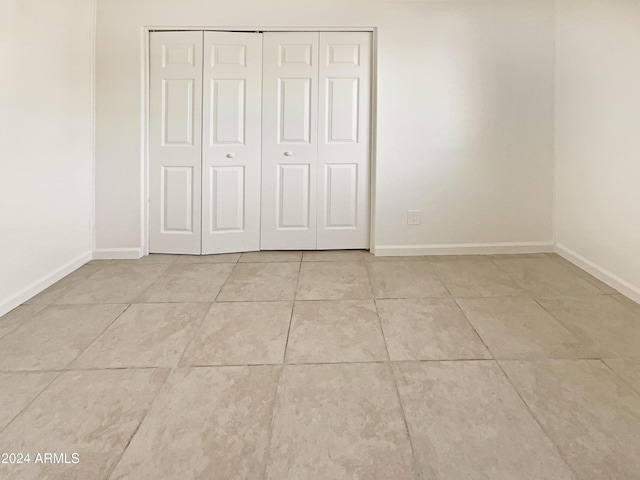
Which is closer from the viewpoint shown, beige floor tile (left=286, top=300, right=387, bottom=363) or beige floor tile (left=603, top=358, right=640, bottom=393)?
beige floor tile (left=603, top=358, right=640, bottom=393)

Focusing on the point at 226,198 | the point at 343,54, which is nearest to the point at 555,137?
the point at 343,54

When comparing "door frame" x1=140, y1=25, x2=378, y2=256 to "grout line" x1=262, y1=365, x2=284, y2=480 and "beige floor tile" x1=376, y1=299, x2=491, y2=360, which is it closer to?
"beige floor tile" x1=376, y1=299, x2=491, y2=360

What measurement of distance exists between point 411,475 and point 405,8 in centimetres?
351

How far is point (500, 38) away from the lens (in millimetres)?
3490

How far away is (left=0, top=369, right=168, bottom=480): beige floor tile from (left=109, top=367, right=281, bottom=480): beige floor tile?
0.06 metres

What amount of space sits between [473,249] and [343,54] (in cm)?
207

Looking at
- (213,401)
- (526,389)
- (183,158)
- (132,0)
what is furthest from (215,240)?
(526,389)

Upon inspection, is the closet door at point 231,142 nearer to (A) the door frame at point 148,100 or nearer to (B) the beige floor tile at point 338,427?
(A) the door frame at point 148,100

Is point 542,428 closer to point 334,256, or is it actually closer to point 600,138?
point 334,256

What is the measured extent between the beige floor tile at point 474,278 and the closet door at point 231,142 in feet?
5.56

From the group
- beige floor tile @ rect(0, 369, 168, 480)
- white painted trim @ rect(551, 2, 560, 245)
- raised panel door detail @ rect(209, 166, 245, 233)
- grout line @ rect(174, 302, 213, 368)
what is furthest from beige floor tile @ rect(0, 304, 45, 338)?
white painted trim @ rect(551, 2, 560, 245)

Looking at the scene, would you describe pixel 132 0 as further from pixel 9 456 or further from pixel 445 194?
pixel 9 456

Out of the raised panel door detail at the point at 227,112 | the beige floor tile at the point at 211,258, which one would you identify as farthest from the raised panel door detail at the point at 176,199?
the raised panel door detail at the point at 227,112

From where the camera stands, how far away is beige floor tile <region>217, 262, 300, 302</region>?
105 inches
